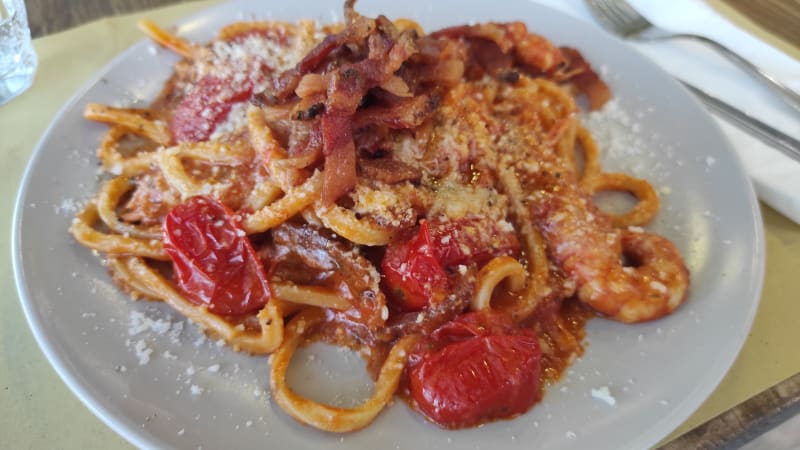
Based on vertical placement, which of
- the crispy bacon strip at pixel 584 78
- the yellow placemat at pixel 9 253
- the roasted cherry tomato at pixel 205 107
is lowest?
the yellow placemat at pixel 9 253

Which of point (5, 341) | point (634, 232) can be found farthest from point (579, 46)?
point (5, 341)

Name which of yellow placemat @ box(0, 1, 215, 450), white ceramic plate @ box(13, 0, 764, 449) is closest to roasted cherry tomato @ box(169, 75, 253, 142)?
white ceramic plate @ box(13, 0, 764, 449)

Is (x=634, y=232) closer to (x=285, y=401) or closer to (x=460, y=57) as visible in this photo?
(x=460, y=57)

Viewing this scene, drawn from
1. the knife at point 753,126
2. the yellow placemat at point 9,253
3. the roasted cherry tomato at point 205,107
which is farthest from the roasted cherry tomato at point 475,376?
the knife at point 753,126

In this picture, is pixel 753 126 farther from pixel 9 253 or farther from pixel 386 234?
pixel 9 253

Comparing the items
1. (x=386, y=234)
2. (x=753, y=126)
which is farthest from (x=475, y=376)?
(x=753, y=126)

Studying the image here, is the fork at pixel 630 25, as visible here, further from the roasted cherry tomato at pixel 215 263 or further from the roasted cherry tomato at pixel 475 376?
the roasted cherry tomato at pixel 215 263

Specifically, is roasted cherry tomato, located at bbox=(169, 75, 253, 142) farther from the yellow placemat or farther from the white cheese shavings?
the white cheese shavings
